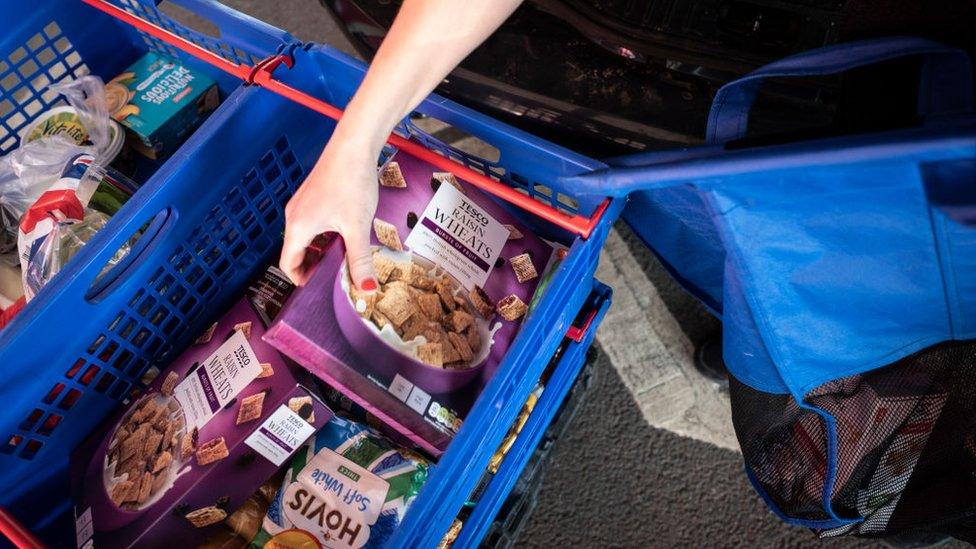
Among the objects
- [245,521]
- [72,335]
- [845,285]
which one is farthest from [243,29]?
[845,285]

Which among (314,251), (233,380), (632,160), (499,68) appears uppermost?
(499,68)

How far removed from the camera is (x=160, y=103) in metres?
1.18

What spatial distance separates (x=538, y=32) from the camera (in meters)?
1.27

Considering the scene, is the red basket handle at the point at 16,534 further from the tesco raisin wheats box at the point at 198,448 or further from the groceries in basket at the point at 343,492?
the groceries in basket at the point at 343,492

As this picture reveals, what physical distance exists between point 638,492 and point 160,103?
115 cm

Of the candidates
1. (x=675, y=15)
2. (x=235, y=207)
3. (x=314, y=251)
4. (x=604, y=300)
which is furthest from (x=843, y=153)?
(x=235, y=207)

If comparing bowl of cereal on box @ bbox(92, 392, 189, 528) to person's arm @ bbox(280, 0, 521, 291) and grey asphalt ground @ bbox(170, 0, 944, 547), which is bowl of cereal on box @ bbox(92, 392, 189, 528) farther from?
grey asphalt ground @ bbox(170, 0, 944, 547)

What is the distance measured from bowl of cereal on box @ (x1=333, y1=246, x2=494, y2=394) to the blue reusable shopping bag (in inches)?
10.2

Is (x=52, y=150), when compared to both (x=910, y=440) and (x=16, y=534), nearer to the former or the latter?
(x=16, y=534)

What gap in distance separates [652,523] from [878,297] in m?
0.81

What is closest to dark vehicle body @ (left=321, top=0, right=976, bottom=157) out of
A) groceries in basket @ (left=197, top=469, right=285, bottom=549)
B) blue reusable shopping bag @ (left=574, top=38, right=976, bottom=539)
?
blue reusable shopping bag @ (left=574, top=38, right=976, bottom=539)

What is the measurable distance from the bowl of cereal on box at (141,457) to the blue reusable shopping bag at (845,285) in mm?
638

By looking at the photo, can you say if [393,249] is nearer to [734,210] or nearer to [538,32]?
[734,210]

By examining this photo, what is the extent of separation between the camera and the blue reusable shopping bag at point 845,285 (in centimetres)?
62
